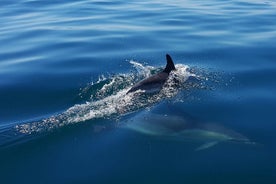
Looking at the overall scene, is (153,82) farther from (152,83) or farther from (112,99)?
(112,99)

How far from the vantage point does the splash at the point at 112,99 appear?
1324 cm

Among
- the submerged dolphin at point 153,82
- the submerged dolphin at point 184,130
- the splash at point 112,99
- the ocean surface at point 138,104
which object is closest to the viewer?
the ocean surface at point 138,104

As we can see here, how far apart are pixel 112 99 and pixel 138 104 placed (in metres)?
0.99

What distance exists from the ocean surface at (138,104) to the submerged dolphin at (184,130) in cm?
3

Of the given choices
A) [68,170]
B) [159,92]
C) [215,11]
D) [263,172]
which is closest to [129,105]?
[159,92]

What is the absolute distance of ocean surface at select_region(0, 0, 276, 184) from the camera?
10898mm

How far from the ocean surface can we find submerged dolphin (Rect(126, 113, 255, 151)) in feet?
0.10

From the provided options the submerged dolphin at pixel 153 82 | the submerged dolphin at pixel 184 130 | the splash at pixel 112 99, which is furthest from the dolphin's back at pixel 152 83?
the submerged dolphin at pixel 184 130

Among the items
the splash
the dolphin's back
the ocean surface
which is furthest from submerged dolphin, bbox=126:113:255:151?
the dolphin's back

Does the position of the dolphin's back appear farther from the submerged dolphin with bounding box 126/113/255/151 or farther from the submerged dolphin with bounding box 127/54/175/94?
the submerged dolphin with bounding box 126/113/255/151

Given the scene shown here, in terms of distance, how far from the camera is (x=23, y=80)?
17562mm

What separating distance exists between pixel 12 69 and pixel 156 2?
19423mm

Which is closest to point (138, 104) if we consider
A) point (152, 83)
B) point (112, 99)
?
point (112, 99)

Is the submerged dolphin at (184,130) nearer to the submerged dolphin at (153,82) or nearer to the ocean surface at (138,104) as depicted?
the ocean surface at (138,104)
